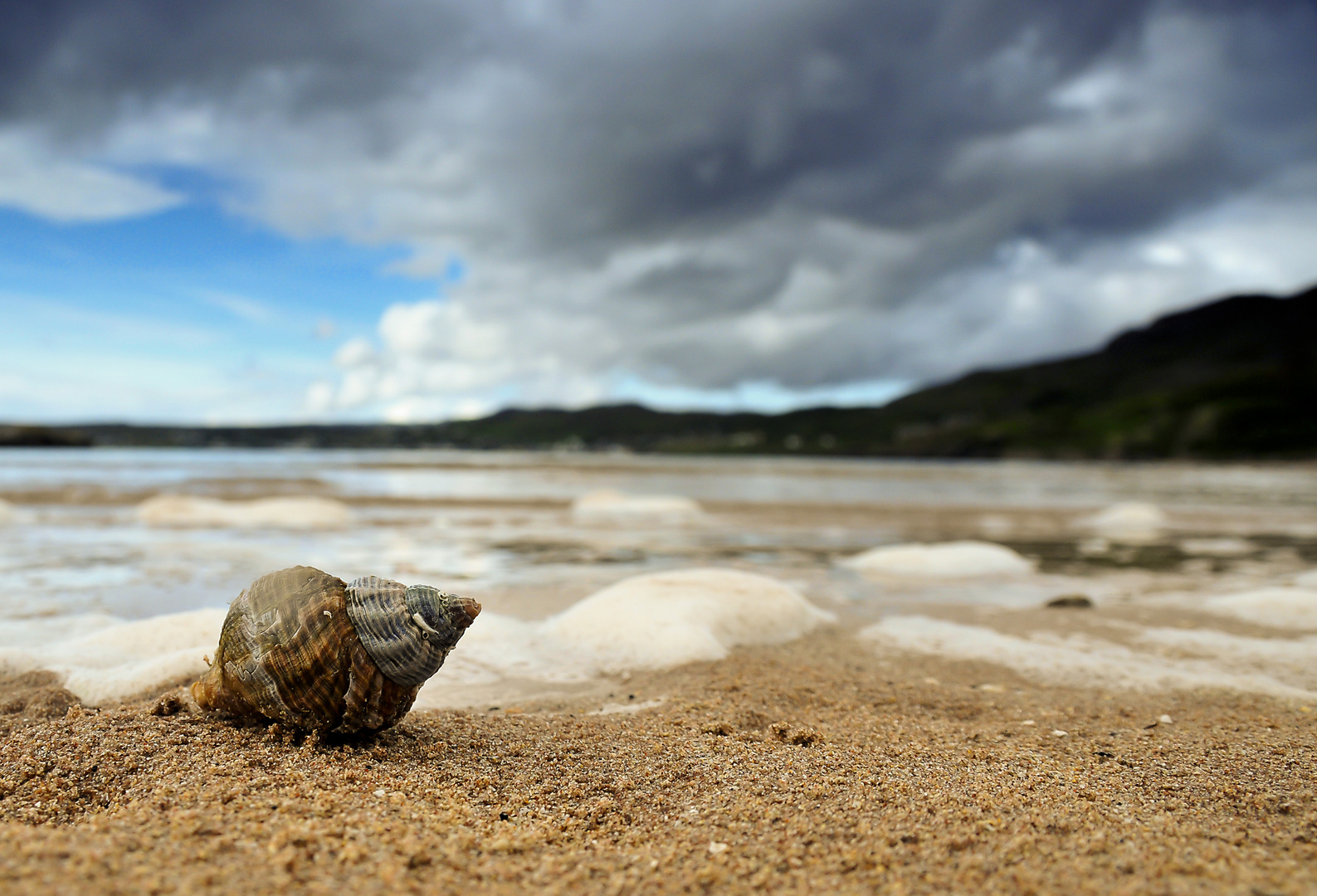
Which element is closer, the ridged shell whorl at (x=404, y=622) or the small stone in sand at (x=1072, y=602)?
the ridged shell whorl at (x=404, y=622)

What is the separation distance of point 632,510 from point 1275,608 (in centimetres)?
1883

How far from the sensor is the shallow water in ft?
25.6

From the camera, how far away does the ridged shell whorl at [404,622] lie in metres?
4.07

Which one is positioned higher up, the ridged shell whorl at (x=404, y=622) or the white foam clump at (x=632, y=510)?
the ridged shell whorl at (x=404, y=622)

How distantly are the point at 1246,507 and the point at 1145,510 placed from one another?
8922 millimetres

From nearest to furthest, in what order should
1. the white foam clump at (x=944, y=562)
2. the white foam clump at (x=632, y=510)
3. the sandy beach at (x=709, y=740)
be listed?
the sandy beach at (x=709, y=740)
the white foam clump at (x=944, y=562)
the white foam clump at (x=632, y=510)

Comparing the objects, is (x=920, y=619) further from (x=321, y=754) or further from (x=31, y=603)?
(x=31, y=603)

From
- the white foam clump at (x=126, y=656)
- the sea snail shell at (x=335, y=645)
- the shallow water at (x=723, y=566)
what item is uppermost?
the sea snail shell at (x=335, y=645)

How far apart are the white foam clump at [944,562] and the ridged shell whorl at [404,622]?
11.1 metres

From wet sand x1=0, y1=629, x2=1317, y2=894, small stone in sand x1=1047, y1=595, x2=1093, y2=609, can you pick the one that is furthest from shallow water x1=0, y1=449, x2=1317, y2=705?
wet sand x1=0, y1=629, x2=1317, y2=894

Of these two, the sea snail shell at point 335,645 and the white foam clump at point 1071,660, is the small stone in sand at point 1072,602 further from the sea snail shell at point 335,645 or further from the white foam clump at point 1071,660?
the sea snail shell at point 335,645

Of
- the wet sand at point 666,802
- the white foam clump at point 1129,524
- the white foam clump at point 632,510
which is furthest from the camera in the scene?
the white foam clump at point 632,510

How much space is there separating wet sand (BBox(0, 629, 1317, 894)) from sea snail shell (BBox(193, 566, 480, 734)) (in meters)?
0.23

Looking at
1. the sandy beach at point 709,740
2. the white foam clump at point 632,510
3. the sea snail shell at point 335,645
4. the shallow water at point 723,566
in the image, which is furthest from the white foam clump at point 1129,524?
the sea snail shell at point 335,645
